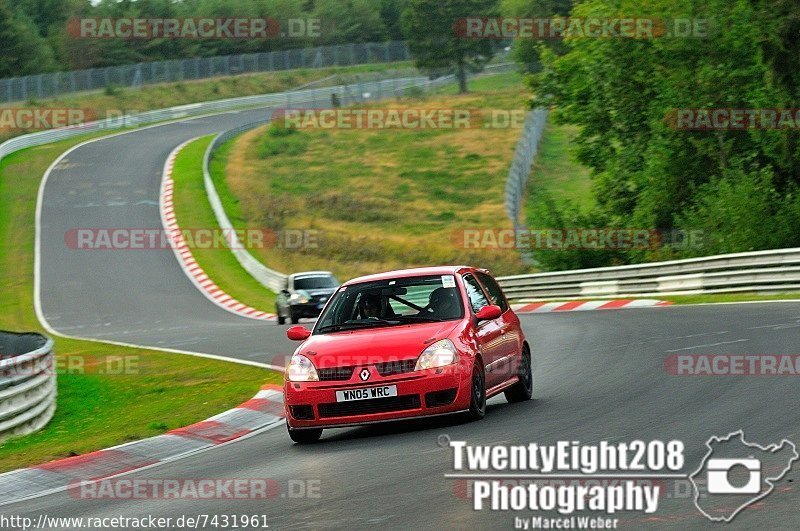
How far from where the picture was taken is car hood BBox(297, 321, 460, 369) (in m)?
11.3

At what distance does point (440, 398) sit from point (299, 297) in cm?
2179

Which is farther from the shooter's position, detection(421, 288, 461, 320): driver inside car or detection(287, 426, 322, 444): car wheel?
detection(421, 288, 461, 320): driver inside car

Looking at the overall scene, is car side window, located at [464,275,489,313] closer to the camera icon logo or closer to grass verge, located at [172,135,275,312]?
the camera icon logo

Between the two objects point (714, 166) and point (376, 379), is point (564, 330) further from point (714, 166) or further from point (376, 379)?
point (714, 166)

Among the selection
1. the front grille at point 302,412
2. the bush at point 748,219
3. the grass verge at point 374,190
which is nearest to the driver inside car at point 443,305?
the front grille at point 302,412

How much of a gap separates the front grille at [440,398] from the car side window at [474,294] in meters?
1.40

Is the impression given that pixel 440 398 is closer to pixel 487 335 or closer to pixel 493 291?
pixel 487 335

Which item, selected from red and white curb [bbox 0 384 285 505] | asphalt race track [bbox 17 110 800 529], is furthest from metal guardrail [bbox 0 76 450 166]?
red and white curb [bbox 0 384 285 505]

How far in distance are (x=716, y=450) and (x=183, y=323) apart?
28.1 m

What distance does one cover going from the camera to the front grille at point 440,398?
1126cm

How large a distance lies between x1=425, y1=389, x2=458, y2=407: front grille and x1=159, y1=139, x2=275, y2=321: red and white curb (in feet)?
82.4

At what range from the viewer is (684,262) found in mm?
28922

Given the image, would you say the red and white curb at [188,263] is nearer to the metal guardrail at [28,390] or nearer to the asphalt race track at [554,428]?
the asphalt race track at [554,428]

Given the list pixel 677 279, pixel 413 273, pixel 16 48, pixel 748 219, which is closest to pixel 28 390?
pixel 413 273
